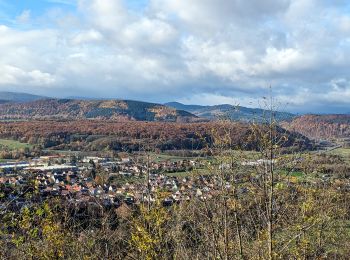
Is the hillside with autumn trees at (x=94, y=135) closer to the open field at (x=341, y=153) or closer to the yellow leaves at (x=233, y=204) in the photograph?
the open field at (x=341, y=153)

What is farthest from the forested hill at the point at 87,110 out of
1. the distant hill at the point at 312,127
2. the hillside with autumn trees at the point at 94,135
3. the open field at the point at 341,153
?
the open field at the point at 341,153

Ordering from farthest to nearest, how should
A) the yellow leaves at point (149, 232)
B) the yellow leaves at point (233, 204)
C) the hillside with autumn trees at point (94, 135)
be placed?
the hillside with autumn trees at point (94, 135), the yellow leaves at point (233, 204), the yellow leaves at point (149, 232)

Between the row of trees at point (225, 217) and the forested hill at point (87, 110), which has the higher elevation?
the forested hill at point (87, 110)

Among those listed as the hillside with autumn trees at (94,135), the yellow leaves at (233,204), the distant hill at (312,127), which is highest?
the distant hill at (312,127)

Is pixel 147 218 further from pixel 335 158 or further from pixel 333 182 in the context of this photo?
pixel 335 158

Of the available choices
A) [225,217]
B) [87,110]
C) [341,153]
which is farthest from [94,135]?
[225,217]

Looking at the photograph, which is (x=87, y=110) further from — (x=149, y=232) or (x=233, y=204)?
(x=233, y=204)

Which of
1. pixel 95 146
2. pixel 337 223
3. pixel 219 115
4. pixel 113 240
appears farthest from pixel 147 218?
pixel 95 146

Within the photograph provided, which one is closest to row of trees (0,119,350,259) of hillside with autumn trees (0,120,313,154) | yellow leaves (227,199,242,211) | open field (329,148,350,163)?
yellow leaves (227,199,242,211)

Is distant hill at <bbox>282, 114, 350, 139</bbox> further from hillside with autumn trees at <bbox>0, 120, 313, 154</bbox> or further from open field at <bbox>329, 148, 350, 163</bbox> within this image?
hillside with autumn trees at <bbox>0, 120, 313, 154</bbox>
